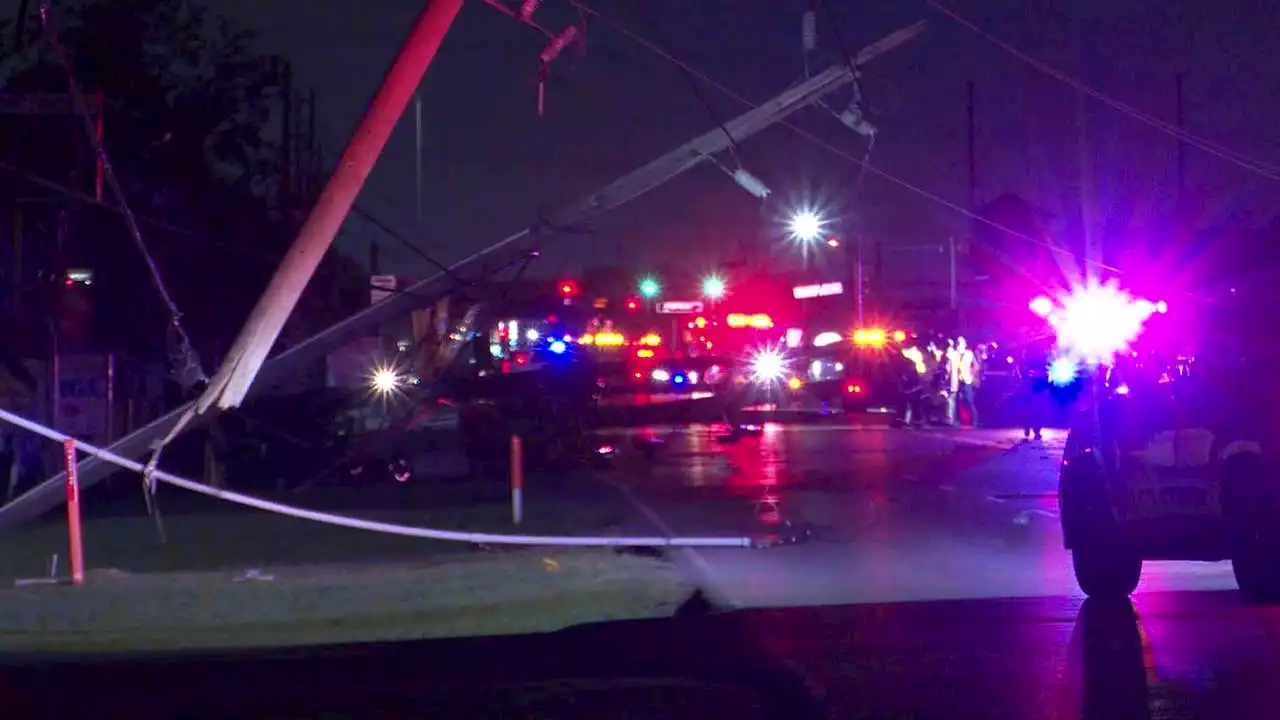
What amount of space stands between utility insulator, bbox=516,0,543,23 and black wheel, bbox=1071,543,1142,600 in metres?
7.48

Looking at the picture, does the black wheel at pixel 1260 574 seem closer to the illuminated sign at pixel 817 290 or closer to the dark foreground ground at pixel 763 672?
A: the dark foreground ground at pixel 763 672

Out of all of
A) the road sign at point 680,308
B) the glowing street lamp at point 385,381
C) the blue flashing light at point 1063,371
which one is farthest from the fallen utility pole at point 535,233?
the road sign at point 680,308

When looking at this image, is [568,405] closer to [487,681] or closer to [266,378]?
[266,378]

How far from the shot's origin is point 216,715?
8117mm

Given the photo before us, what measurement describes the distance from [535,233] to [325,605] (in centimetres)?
664

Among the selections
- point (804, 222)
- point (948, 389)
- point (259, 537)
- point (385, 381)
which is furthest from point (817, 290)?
point (259, 537)

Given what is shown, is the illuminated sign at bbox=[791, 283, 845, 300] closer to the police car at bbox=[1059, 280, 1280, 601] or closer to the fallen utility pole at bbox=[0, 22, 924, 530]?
the fallen utility pole at bbox=[0, 22, 924, 530]

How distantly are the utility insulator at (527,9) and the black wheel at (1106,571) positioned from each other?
7.48 m

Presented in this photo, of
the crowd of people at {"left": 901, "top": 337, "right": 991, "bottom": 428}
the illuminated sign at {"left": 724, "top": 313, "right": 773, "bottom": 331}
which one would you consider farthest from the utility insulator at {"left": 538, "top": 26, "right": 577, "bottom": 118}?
the illuminated sign at {"left": 724, "top": 313, "right": 773, "bottom": 331}

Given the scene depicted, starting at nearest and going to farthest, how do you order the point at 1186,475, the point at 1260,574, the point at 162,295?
the point at 1186,475
the point at 1260,574
the point at 162,295

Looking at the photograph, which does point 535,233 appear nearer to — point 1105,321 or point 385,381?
point 385,381

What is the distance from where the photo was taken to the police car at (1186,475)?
34.8ft

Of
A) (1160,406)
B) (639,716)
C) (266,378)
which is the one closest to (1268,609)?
(1160,406)

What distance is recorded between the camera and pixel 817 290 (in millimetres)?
94188
